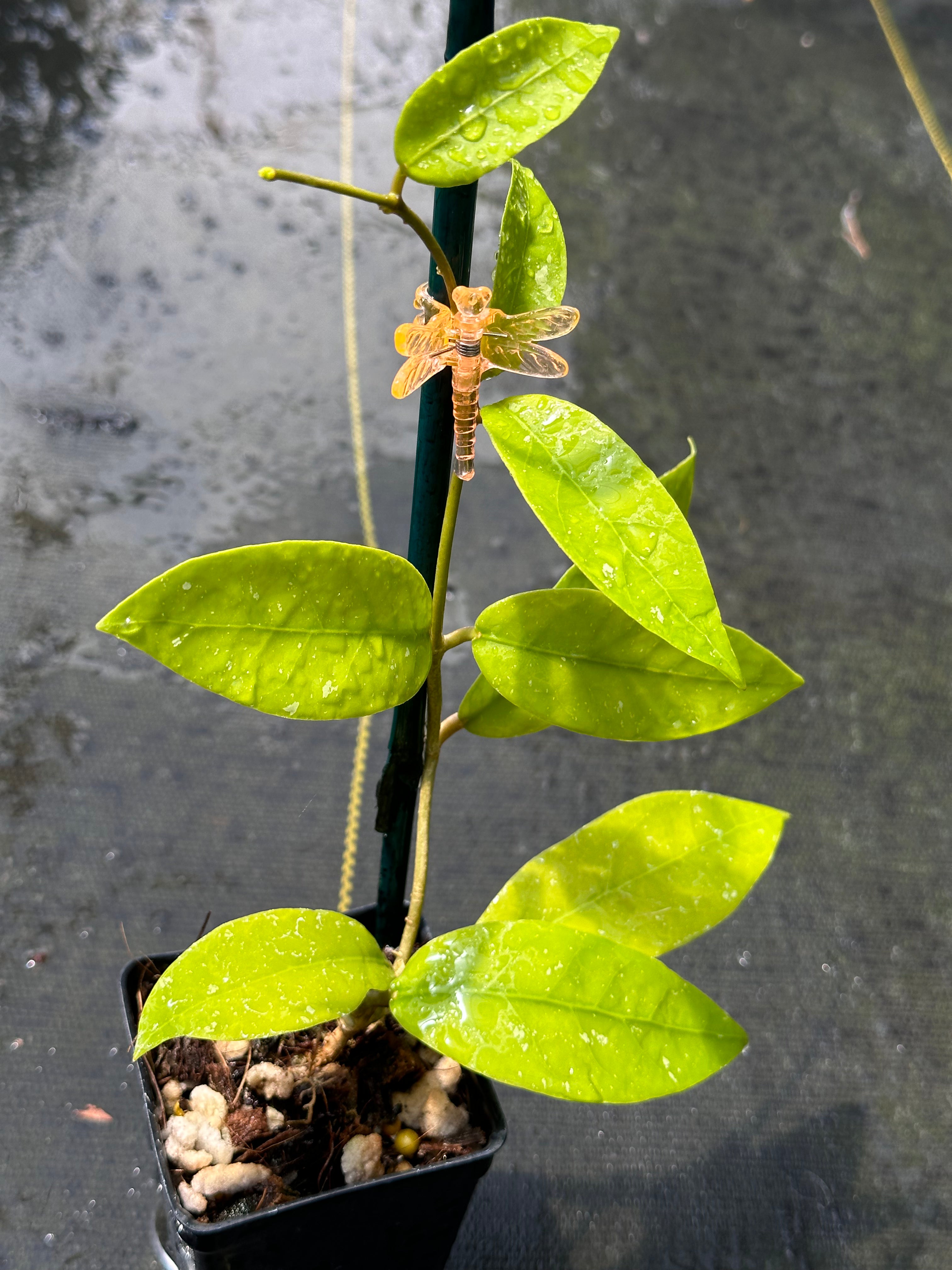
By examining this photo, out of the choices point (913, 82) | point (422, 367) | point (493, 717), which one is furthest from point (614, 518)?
point (913, 82)

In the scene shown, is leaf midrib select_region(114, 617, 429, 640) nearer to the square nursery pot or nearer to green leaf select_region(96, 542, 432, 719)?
green leaf select_region(96, 542, 432, 719)

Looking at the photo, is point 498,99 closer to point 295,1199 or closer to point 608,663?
point 608,663

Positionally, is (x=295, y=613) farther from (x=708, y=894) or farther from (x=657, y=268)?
(x=657, y=268)

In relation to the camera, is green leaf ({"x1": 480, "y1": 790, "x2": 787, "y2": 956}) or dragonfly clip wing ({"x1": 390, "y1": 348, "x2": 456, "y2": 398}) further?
green leaf ({"x1": 480, "y1": 790, "x2": 787, "y2": 956})

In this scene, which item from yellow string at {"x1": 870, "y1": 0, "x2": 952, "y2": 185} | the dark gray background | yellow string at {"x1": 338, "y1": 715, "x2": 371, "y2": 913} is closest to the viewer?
the dark gray background

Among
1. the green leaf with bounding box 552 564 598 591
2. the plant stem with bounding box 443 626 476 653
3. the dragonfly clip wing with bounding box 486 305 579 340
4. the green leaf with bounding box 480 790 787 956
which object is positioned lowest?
the green leaf with bounding box 480 790 787 956

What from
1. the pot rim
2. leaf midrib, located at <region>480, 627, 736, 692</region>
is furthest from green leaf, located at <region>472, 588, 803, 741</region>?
the pot rim

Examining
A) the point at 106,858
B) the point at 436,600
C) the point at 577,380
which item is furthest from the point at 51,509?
the point at 436,600

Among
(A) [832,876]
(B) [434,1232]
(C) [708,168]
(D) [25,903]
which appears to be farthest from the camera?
(C) [708,168]
